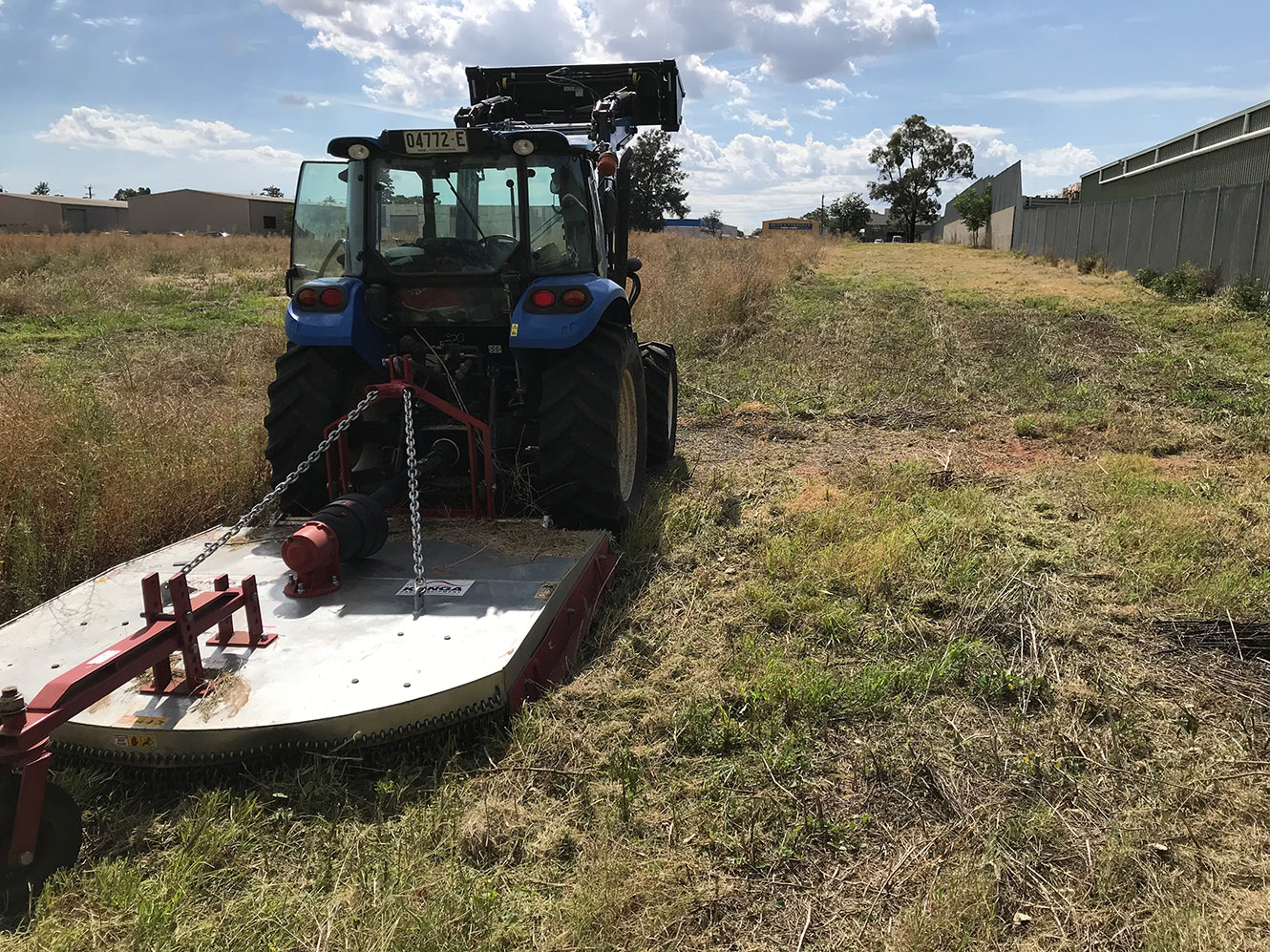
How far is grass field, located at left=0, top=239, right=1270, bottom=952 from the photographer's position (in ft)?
7.32

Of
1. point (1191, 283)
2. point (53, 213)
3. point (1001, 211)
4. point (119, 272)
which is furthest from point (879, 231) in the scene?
point (119, 272)

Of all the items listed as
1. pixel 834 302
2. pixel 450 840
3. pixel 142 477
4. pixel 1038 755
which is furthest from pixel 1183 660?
pixel 834 302

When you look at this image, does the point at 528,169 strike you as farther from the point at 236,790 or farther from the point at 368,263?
the point at 236,790

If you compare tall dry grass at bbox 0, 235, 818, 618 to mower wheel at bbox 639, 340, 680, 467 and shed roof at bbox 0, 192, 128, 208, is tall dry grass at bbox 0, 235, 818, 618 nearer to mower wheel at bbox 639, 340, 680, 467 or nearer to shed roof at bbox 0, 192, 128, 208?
mower wheel at bbox 639, 340, 680, 467

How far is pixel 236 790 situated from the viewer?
8.87ft

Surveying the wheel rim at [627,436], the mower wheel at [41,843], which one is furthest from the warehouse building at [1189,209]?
the mower wheel at [41,843]

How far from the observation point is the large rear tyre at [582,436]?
4129mm

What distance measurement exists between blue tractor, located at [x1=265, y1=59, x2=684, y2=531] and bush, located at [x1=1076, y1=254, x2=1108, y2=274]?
77.2 feet

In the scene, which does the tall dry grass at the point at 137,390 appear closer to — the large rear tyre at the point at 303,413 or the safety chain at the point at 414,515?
the large rear tyre at the point at 303,413

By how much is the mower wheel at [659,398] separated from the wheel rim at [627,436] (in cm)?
73

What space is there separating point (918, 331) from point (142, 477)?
1054cm

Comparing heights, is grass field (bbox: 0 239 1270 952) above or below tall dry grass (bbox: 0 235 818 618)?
below

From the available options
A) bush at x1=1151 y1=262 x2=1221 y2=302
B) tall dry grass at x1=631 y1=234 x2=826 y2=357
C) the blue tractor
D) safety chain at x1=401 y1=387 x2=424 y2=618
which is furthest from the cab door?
bush at x1=1151 y1=262 x2=1221 y2=302

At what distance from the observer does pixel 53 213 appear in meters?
55.5
